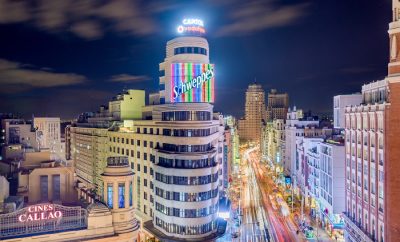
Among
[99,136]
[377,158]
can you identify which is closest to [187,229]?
[377,158]

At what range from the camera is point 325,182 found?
92.8 m

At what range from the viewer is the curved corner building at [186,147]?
6538 cm

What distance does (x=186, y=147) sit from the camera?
6744 centimetres

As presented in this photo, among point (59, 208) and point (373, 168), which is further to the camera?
point (373, 168)

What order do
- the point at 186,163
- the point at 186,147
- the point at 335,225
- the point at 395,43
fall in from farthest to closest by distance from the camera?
the point at 335,225 → the point at 186,147 → the point at 186,163 → the point at 395,43

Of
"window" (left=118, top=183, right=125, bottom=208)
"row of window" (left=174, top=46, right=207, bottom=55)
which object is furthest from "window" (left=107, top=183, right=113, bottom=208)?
"row of window" (left=174, top=46, right=207, bottom=55)

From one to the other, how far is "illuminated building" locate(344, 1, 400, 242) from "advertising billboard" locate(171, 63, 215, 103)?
30.6 metres

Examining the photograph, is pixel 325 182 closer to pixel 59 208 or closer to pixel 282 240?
pixel 282 240

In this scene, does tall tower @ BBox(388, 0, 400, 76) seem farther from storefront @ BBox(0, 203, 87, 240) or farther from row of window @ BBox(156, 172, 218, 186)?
storefront @ BBox(0, 203, 87, 240)

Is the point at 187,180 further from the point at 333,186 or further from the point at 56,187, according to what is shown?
the point at 333,186

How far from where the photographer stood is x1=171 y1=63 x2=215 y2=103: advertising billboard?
7500cm

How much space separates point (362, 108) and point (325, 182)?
119 feet

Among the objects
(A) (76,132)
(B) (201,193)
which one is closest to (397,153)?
(B) (201,193)

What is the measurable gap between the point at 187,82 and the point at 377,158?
39264mm
